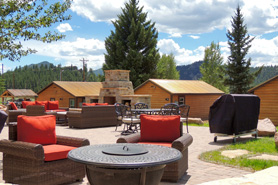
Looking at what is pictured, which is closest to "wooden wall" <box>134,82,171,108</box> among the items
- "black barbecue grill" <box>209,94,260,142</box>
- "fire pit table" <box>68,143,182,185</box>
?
"black barbecue grill" <box>209,94,260,142</box>

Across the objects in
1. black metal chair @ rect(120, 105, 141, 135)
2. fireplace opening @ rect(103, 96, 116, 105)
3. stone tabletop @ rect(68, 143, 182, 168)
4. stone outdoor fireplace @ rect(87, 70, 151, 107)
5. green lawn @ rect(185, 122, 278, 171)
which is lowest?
green lawn @ rect(185, 122, 278, 171)

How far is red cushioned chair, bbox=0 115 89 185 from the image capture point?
4105 mm

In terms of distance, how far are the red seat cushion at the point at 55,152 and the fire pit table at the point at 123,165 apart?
1139mm

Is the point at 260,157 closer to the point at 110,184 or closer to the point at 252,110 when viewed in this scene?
the point at 252,110

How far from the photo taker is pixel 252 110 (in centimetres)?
926

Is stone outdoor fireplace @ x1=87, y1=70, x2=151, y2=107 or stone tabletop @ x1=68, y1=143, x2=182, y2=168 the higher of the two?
stone outdoor fireplace @ x1=87, y1=70, x2=151, y2=107

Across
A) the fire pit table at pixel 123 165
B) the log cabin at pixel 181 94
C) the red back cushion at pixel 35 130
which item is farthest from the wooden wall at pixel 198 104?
the fire pit table at pixel 123 165

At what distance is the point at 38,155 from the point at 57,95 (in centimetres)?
2758

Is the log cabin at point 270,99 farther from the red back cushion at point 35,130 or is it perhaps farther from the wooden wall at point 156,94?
the red back cushion at point 35,130

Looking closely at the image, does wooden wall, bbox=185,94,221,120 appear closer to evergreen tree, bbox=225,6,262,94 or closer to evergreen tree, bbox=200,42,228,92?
evergreen tree, bbox=225,6,262,94

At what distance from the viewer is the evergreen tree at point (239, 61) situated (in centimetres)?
3059

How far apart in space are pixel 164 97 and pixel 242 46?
12.6 metres

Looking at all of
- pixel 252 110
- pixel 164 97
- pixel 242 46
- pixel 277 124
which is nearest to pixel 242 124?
pixel 252 110

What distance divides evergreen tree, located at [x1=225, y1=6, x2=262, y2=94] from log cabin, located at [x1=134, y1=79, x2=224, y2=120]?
4863 millimetres
